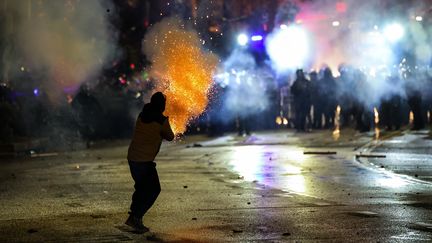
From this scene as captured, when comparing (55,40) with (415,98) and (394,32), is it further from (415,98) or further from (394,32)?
(415,98)

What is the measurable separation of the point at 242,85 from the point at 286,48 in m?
6.16

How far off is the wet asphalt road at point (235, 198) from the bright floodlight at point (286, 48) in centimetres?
1667

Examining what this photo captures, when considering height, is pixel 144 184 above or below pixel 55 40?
below

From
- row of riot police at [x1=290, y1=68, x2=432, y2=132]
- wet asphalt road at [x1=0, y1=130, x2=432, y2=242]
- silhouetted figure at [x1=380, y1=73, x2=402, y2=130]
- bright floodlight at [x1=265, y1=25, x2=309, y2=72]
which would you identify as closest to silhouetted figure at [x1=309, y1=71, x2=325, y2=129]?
row of riot police at [x1=290, y1=68, x2=432, y2=132]

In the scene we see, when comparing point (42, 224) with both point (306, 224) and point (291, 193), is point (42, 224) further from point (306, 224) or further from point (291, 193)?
point (291, 193)

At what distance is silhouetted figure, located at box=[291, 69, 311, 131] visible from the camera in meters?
28.2

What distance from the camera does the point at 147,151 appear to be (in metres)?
8.07

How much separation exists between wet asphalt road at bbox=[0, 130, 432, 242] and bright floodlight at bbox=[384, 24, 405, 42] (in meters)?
8.83

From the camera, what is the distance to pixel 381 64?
28.5m

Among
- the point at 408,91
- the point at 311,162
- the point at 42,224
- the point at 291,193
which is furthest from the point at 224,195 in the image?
the point at 408,91

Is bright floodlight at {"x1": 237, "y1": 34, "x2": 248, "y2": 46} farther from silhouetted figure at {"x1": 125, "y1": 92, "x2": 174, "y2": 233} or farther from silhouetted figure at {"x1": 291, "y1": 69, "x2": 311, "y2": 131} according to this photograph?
silhouetted figure at {"x1": 125, "y1": 92, "x2": 174, "y2": 233}

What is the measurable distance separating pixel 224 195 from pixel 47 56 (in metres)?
13.1

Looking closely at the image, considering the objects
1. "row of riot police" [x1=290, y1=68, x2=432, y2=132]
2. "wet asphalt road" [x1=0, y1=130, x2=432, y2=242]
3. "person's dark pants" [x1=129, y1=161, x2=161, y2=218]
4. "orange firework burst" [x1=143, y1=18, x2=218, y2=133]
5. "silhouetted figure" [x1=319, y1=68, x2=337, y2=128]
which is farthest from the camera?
"silhouetted figure" [x1=319, y1=68, x2=337, y2=128]

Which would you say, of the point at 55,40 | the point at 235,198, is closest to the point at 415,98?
the point at 55,40
